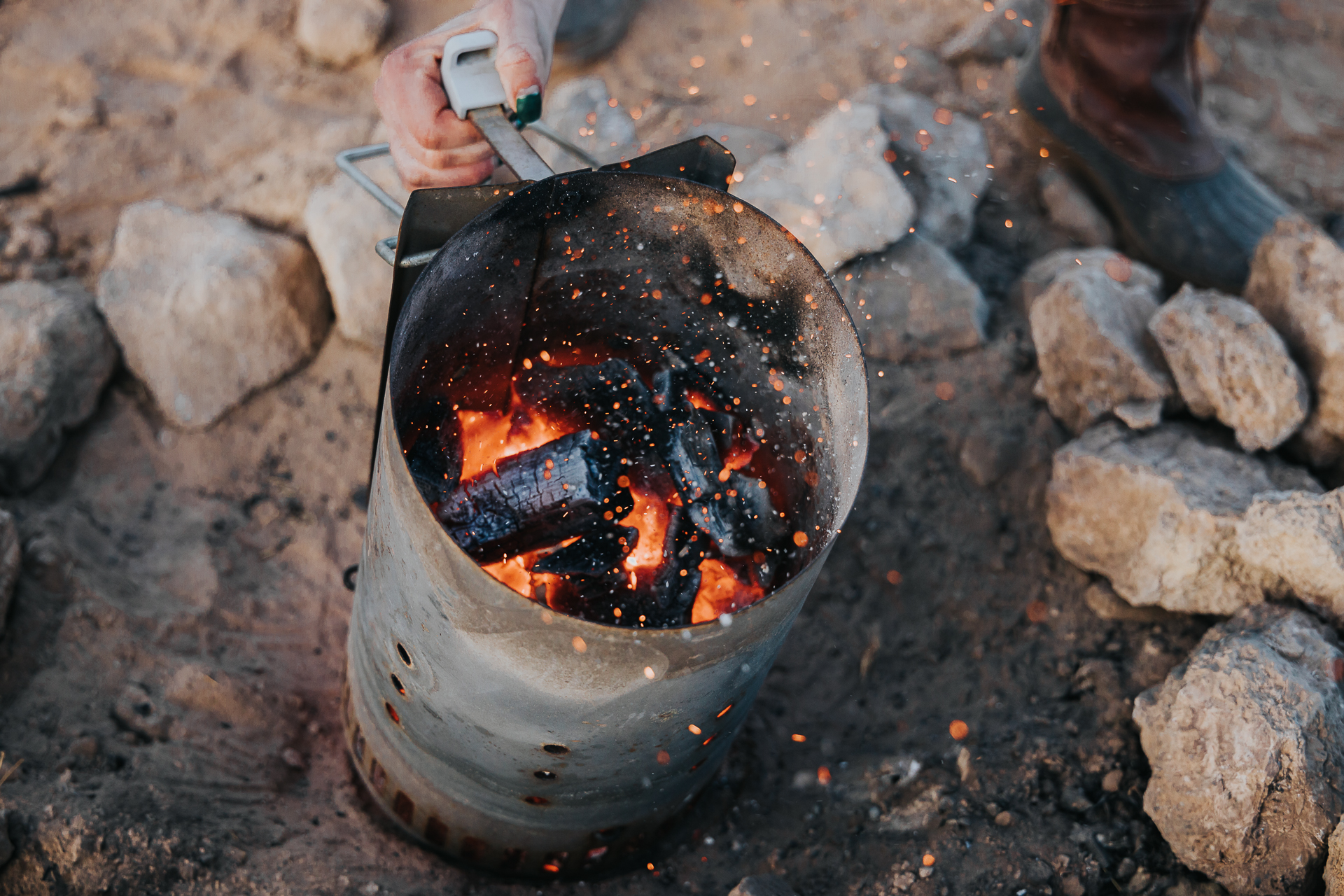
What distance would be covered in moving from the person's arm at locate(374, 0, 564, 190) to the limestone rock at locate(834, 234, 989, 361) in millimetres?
1261

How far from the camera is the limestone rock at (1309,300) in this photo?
233 cm

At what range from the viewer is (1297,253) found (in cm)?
246

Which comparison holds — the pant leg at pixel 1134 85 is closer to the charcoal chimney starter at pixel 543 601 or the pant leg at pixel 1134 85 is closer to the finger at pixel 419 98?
the charcoal chimney starter at pixel 543 601

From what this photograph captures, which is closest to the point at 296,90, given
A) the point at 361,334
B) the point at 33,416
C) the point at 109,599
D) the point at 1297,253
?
the point at 361,334

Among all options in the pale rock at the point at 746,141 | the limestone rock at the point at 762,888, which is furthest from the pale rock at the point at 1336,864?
the pale rock at the point at 746,141

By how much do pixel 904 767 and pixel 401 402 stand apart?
1.38 m

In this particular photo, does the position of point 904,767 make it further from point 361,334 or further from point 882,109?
point 882,109

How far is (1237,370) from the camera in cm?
231

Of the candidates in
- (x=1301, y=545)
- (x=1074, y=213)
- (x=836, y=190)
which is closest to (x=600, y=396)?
(x=836, y=190)

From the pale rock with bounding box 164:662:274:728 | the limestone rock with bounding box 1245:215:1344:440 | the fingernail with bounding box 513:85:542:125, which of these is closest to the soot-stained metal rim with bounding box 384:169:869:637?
Result: the fingernail with bounding box 513:85:542:125

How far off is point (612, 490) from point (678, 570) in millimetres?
Answer: 208

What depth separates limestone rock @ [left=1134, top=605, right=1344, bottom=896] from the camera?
5.72 ft

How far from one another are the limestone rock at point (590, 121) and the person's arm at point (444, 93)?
47.6 inches

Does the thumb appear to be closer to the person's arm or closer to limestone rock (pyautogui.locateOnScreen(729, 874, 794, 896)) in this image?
the person's arm
